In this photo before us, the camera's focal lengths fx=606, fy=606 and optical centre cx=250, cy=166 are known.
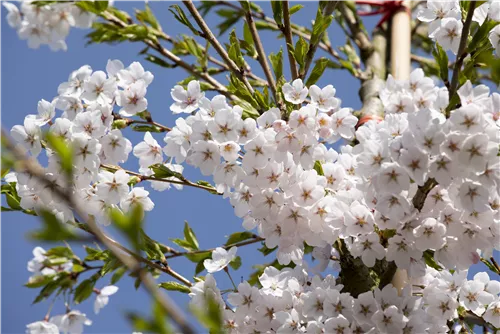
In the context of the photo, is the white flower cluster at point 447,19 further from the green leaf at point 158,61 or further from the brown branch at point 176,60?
the green leaf at point 158,61

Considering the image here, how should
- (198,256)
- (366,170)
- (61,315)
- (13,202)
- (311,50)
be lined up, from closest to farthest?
(366,170) < (311,50) < (13,202) < (198,256) < (61,315)

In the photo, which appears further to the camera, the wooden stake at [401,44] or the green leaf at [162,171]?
the wooden stake at [401,44]

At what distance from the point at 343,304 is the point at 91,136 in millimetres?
633

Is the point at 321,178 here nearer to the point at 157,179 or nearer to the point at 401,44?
the point at 157,179

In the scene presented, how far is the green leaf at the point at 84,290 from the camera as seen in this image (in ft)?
5.81

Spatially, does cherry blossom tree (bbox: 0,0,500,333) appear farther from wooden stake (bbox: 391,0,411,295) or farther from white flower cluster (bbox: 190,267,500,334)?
wooden stake (bbox: 391,0,411,295)

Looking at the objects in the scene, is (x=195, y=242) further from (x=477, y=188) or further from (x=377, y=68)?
(x=377, y=68)

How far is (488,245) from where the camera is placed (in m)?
1.17

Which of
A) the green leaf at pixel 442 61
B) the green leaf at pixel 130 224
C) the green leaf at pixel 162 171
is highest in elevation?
the green leaf at pixel 130 224

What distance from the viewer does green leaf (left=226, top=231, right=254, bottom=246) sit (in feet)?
5.47

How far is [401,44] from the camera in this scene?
93.0 inches

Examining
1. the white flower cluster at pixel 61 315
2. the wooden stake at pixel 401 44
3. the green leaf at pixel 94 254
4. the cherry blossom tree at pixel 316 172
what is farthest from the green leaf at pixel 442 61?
the white flower cluster at pixel 61 315

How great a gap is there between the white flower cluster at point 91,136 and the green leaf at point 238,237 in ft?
1.15

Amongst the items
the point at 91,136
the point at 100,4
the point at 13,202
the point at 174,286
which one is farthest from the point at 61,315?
the point at 100,4
